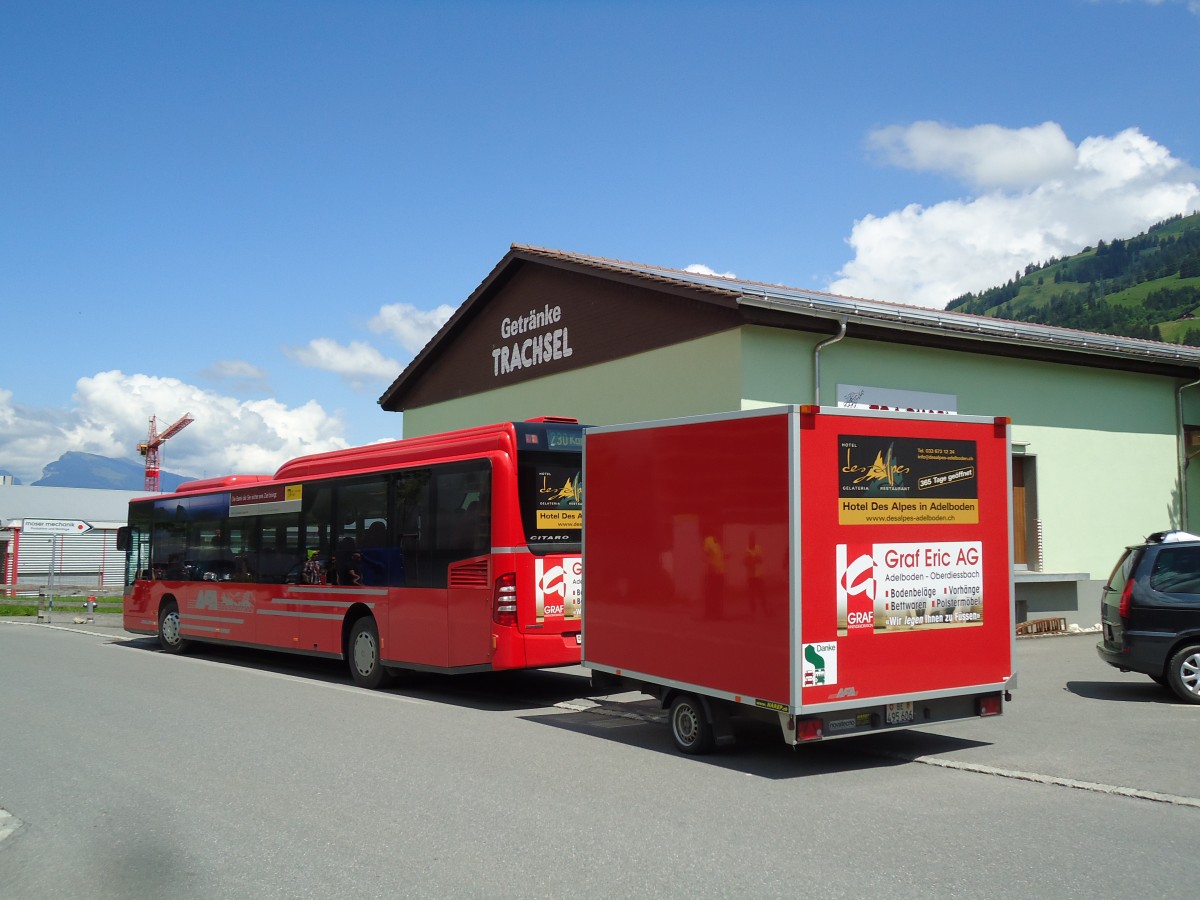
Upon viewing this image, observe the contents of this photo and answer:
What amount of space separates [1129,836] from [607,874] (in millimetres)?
3137

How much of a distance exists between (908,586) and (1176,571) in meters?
4.86

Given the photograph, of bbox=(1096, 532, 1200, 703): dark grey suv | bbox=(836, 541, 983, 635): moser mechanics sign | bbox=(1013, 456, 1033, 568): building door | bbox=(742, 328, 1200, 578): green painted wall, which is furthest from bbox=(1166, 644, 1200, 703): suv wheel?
bbox=(1013, 456, 1033, 568): building door

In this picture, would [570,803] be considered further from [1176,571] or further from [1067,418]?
[1067,418]

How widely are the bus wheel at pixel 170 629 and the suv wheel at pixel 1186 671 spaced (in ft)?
51.6

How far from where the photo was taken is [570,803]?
7.03 metres

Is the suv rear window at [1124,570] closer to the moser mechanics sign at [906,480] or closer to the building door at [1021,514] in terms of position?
the moser mechanics sign at [906,480]

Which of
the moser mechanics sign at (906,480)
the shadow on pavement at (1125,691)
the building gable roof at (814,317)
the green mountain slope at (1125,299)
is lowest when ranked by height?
the shadow on pavement at (1125,691)

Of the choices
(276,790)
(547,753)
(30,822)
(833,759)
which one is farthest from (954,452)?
(30,822)

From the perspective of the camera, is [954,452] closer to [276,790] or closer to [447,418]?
[276,790]

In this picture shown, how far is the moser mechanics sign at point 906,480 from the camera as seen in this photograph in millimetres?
8031

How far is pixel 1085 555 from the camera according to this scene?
1961 cm


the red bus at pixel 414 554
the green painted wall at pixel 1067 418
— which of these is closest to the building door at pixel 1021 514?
the green painted wall at pixel 1067 418

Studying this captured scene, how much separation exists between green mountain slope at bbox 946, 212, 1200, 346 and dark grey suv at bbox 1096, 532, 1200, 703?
97.8 meters

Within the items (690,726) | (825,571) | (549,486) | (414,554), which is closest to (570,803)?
(690,726)
